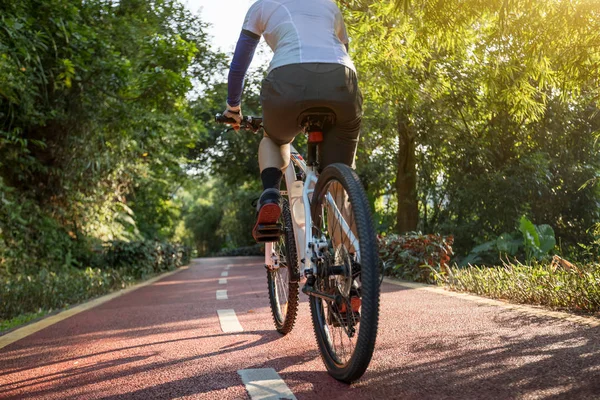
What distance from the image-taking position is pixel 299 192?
3.98 meters

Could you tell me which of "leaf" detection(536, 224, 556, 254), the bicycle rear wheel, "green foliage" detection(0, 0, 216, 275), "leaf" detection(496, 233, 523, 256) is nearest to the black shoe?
the bicycle rear wheel

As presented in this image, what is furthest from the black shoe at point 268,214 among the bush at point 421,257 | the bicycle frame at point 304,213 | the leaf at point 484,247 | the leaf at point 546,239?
the leaf at point 484,247

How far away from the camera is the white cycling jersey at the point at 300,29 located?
10.6ft

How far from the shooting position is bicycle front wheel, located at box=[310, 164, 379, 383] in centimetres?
267

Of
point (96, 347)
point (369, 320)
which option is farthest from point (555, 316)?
point (96, 347)

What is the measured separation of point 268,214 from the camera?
3.55 metres

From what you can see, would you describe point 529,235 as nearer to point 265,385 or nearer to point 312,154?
point 312,154

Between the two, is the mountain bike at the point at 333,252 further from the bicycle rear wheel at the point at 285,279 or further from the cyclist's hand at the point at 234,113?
the cyclist's hand at the point at 234,113

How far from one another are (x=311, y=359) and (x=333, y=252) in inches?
28.0

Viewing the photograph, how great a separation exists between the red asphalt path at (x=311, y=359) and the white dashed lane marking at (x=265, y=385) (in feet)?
0.14

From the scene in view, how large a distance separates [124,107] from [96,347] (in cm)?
789

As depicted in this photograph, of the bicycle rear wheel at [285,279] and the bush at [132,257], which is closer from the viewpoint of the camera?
the bicycle rear wheel at [285,279]

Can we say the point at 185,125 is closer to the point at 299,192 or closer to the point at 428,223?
the point at 428,223

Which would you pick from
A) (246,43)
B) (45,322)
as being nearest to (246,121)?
(246,43)
